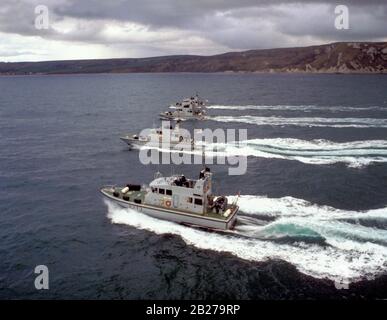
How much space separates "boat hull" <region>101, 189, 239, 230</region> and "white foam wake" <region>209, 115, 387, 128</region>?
2675 inches

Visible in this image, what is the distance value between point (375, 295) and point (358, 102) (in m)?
144

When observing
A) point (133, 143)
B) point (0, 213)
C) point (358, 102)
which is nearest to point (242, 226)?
point (0, 213)

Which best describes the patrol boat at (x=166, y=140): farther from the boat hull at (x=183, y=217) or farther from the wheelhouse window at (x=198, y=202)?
the wheelhouse window at (x=198, y=202)

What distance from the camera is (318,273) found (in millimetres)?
37219

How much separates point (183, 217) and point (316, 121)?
256ft

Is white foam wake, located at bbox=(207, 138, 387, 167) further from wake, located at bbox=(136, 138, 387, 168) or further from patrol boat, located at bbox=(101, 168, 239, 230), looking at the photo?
patrol boat, located at bbox=(101, 168, 239, 230)

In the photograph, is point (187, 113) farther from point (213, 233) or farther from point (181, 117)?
point (213, 233)

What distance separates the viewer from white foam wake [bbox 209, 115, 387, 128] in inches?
4190

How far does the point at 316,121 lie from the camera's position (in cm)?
11544

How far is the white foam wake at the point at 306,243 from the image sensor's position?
Result: 125ft

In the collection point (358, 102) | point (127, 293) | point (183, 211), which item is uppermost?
point (358, 102)

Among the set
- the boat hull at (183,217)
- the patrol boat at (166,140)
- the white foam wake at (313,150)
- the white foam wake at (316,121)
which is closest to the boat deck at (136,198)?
the boat hull at (183,217)

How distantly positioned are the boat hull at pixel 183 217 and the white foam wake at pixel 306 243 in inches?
25.2

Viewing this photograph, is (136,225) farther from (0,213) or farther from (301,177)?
(301,177)
